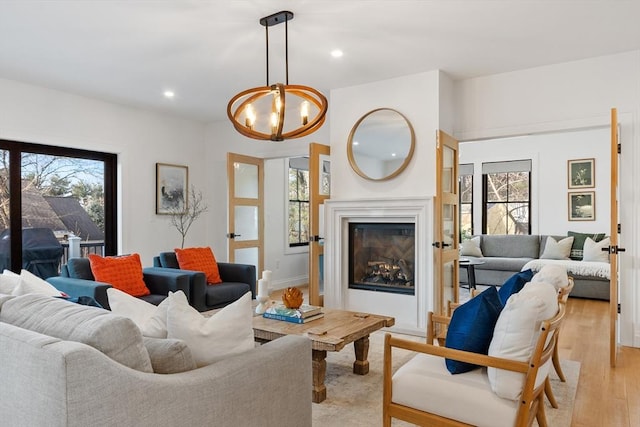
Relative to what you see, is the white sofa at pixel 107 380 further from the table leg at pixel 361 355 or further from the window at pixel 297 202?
the window at pixel 297 202

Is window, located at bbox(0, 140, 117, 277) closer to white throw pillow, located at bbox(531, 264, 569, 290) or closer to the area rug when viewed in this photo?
the area rug

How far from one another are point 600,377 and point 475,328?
76.0 inches

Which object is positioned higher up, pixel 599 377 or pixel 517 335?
pixel 517 335

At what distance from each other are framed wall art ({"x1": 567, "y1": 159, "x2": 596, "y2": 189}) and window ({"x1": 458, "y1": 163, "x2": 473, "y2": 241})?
167cm

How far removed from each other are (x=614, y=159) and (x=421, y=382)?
2556 mm

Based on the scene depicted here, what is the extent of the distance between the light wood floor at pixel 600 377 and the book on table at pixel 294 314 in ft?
5.48

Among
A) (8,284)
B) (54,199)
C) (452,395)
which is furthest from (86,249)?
(452,395)

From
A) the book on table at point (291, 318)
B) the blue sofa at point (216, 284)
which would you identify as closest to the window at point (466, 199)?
the blue sofa at point (216, 284)

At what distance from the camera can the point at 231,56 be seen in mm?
3904

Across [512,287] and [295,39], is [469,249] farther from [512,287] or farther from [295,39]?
[512,287]

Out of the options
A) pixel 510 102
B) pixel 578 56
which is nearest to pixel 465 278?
pixel 510 102

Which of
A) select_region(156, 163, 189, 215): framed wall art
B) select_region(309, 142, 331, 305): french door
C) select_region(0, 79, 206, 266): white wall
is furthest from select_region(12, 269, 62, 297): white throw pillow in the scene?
select_region(156, 163, 189, 215): framed wall art

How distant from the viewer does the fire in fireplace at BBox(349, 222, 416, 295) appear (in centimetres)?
456

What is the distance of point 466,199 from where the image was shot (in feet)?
27.7
